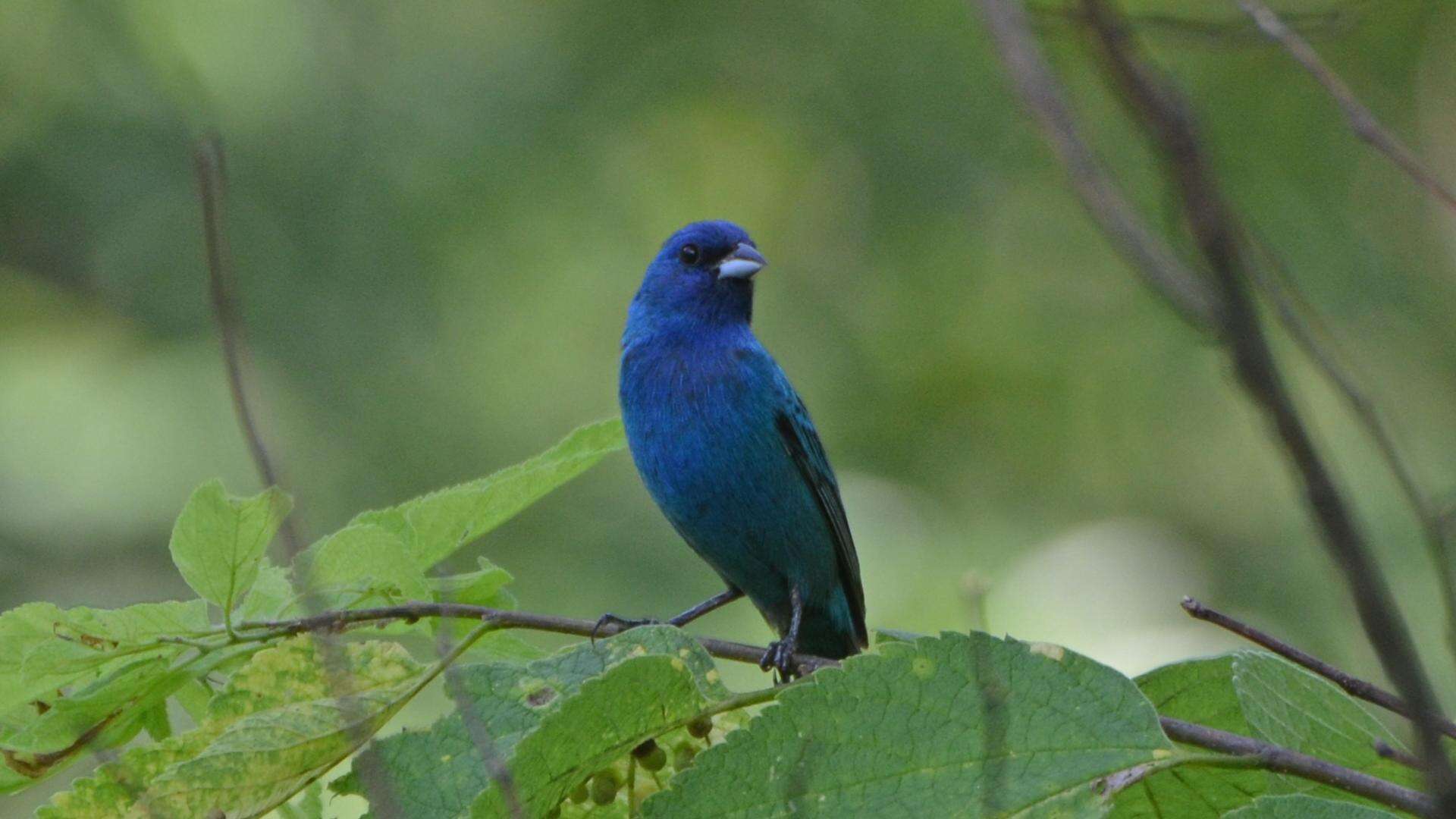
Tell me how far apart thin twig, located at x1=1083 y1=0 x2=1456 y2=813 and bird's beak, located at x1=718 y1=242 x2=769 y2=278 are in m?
3.51

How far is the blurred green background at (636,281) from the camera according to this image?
20.1 feet

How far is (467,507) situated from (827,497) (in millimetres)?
1862

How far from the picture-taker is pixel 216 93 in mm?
6574

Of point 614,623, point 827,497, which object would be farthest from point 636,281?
point 614,623

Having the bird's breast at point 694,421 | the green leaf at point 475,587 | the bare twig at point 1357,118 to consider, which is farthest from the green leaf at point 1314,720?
the bird's breast at point 694,421

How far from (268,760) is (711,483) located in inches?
77.5

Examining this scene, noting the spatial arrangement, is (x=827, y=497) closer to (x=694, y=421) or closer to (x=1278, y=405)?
(x=694, y=421)

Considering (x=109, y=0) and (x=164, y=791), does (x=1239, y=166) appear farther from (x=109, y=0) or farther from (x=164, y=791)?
(x=164, y=791)

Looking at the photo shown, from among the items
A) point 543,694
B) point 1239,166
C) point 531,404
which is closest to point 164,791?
point 543,694

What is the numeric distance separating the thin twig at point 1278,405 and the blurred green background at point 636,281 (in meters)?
4.91

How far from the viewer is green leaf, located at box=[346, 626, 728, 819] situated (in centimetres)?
169

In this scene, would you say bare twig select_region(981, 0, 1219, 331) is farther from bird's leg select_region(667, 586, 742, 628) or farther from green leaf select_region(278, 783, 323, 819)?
bird's leg select_region(667, 586, 742, 628)

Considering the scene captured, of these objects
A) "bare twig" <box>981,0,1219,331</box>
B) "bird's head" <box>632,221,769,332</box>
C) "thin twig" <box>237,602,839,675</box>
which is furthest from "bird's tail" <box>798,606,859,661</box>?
"bare twig" <box>981,0,1219,331</box>

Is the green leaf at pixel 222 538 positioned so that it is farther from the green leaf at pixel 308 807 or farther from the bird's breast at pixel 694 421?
the bird's breast at pixel 694 421
